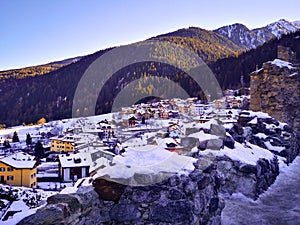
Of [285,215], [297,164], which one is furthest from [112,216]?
[297,164]

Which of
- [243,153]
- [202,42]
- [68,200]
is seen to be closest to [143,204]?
[68,200]

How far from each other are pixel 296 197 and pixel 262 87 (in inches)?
287

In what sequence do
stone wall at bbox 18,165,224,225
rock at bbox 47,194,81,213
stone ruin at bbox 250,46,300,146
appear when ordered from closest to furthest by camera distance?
rock at bbox 47,194,81,213 < stone wall at bbox 18,165,224,225 < stone ruin at bbox 250,46,300,146

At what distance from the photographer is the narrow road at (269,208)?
415cm

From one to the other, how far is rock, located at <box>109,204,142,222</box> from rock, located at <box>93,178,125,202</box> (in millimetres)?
102

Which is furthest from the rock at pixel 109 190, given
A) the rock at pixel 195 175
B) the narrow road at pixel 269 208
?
the narrow road at pixel 269 208

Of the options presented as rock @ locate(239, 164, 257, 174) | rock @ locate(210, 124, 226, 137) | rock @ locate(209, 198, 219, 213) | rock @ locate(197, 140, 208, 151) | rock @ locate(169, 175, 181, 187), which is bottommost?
rock @ locate(209, 198, 219, 213)

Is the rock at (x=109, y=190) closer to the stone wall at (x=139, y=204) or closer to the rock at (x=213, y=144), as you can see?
the stone wall at (x=139, y=204)

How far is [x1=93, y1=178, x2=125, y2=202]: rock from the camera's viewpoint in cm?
325

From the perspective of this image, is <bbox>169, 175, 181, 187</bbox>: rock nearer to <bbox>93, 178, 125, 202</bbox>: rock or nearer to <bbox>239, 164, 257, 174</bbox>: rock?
<bbox>93, 178, 125, 202</bbox>: rock

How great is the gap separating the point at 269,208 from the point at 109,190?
2935 mm

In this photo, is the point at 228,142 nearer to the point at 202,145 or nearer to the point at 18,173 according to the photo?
the point at 202,145

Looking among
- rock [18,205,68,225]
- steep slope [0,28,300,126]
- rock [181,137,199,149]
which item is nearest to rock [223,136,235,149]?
rock [181,137,199,149]

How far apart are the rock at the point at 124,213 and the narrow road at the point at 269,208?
5.18ft
